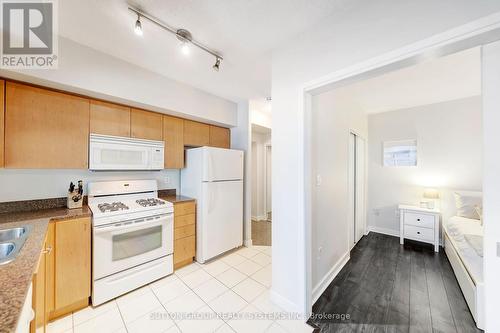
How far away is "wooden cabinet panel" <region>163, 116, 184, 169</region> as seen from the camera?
2.62m

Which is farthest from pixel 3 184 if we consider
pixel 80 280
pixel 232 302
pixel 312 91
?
pixel 312 91

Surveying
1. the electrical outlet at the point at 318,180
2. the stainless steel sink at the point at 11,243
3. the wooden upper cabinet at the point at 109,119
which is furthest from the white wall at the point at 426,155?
the stainless steel sink at the point at 11,243

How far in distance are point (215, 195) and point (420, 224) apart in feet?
11.6

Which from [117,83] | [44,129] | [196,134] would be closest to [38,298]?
[44,129]

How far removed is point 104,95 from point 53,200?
1273mm

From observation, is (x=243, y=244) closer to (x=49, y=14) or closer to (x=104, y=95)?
(x=104, y=95)

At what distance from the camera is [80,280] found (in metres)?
1.73

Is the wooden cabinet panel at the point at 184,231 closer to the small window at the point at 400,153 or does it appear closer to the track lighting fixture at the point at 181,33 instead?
the track lighting fixture at the point at 181,33

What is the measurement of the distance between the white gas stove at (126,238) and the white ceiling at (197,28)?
1.57 metres

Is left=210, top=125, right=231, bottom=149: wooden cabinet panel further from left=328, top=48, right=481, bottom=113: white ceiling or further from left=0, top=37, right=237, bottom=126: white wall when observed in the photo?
left=328, top=48, right=481, bottom=113: white ceiling

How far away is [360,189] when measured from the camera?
3.60 meters

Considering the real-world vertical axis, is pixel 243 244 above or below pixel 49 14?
below

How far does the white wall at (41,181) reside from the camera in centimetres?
180

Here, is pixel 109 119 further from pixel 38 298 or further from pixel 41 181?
pixel 38 298
